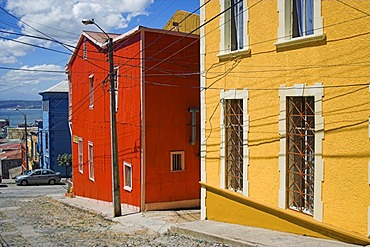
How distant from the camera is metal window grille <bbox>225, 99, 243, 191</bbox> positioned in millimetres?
10078

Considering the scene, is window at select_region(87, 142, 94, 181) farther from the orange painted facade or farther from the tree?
the tree

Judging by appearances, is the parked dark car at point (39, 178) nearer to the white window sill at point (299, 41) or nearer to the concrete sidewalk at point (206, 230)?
the concrete sidewalk at point (206, 230)

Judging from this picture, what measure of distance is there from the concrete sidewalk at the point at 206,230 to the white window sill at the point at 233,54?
3.68 metres

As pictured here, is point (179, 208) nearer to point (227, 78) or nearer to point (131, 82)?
point (131, 82)

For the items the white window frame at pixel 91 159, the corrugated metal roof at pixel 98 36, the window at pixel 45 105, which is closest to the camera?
the corrugated metal roof at pixel 98 36

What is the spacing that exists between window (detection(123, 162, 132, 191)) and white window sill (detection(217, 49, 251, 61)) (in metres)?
7.25

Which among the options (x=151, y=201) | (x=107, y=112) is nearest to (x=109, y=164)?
(x=107, y=112)

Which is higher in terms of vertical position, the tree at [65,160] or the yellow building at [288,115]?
the yellow building at [288,115]

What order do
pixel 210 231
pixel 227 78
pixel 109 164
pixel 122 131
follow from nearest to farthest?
pixel 210 231 → pixel 227 78 → pixel 122 131 → pixel 109 164

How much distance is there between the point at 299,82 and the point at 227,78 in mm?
2507

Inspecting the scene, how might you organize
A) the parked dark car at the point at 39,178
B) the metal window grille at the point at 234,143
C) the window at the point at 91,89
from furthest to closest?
the parked dark car at the point at 39,178 < the window at the point at 91,89 < the metal window grille at the point at 234,143

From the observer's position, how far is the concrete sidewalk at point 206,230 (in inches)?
293

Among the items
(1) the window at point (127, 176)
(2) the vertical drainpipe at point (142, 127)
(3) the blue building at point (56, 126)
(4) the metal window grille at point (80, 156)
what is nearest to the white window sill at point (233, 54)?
(2) the vertical drainpipe at point (142, 127)

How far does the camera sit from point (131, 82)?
16.1 metres
